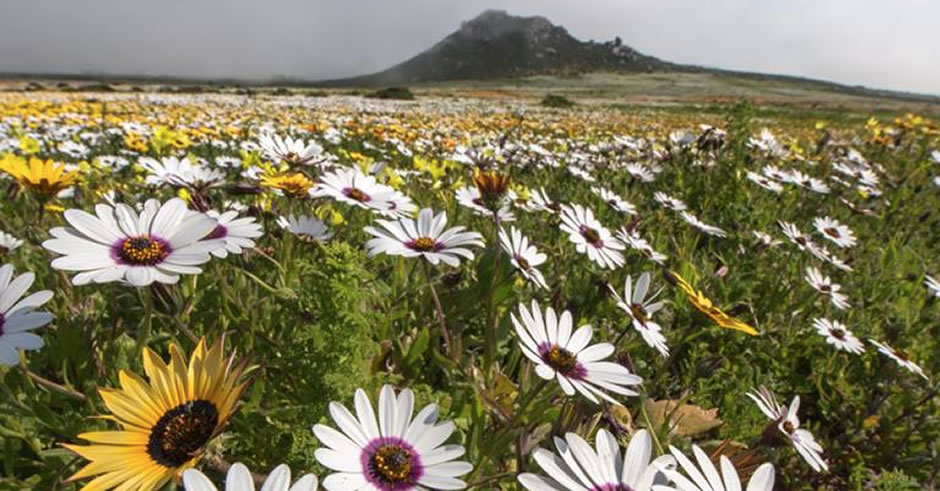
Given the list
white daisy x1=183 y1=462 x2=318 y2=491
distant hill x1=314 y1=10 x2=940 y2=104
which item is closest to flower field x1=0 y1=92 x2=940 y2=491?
white daisy x1=183 y1=462 x2=318 y2=491

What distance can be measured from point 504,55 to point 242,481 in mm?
155806

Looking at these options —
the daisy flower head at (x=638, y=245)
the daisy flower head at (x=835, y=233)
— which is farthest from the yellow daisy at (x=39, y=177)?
the daisy flower head at (x=835, y=233)

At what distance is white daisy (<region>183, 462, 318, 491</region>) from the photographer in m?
0.59

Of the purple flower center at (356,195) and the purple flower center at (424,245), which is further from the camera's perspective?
the purple flower center at (356,195)

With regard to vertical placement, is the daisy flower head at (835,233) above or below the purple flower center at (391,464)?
below

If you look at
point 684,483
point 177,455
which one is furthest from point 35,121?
point 684,483

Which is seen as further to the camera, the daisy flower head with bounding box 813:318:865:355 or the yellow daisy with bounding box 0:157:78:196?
the daisy flower head with bounding box 813:318:865:355

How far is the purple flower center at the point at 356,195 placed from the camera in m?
1.71

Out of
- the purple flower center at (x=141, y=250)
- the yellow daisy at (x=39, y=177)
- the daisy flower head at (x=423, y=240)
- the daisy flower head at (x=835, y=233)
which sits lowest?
Result: the daisy flower head at (x=835, y=233)

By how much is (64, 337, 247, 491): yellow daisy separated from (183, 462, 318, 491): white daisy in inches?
1.9

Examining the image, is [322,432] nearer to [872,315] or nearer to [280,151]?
[280,151]

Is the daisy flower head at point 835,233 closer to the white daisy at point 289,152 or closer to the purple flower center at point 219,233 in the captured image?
the white daisy at point 289,152

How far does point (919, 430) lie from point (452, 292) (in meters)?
1.56

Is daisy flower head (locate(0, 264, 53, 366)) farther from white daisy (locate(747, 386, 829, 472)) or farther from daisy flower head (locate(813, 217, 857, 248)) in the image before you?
daisy flower head (locate(813, 217, 857, 248))
